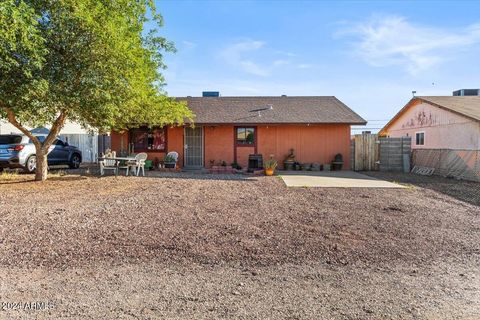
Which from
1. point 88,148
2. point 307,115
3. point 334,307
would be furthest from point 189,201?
point 88,148

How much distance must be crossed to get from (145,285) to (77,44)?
25.7 feet

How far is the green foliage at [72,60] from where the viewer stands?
8.11m

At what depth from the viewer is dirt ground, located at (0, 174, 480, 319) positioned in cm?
302

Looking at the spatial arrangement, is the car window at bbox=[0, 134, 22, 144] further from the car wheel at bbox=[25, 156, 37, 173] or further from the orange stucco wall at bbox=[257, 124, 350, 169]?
the orange stucco wall at bbox=[257, 124, 350, 169]

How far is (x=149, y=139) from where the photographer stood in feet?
56.6

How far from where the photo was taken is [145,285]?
11.2 ft

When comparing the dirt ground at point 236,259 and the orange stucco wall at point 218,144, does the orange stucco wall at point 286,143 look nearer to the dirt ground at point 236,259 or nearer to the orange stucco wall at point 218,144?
the orange stucco wall at point 218,144

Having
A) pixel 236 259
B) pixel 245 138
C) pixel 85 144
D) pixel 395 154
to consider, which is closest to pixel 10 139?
pixel 85 144

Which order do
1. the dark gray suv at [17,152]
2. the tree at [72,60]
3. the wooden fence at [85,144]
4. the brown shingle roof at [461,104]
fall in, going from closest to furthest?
the tree at [72,60], the dark gray suv at [17,152], the brown shingle roof at [461,104], the wooden fence at [85,144]

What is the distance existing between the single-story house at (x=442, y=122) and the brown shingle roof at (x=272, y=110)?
14.6 feet

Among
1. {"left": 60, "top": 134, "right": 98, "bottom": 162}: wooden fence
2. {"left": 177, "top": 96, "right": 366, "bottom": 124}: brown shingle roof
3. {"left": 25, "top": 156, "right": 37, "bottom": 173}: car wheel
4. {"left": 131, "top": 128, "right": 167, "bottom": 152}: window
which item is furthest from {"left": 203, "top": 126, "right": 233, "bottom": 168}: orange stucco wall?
{"left": 60, "top": 134, "right": 98, "bottom": 162}: wooden fence

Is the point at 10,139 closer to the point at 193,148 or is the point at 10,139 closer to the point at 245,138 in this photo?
the point at 193,148

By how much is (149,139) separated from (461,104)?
16444 mm

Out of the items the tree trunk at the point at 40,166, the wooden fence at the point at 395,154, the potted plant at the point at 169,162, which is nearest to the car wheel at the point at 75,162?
the potted plant at the point at 169,162
